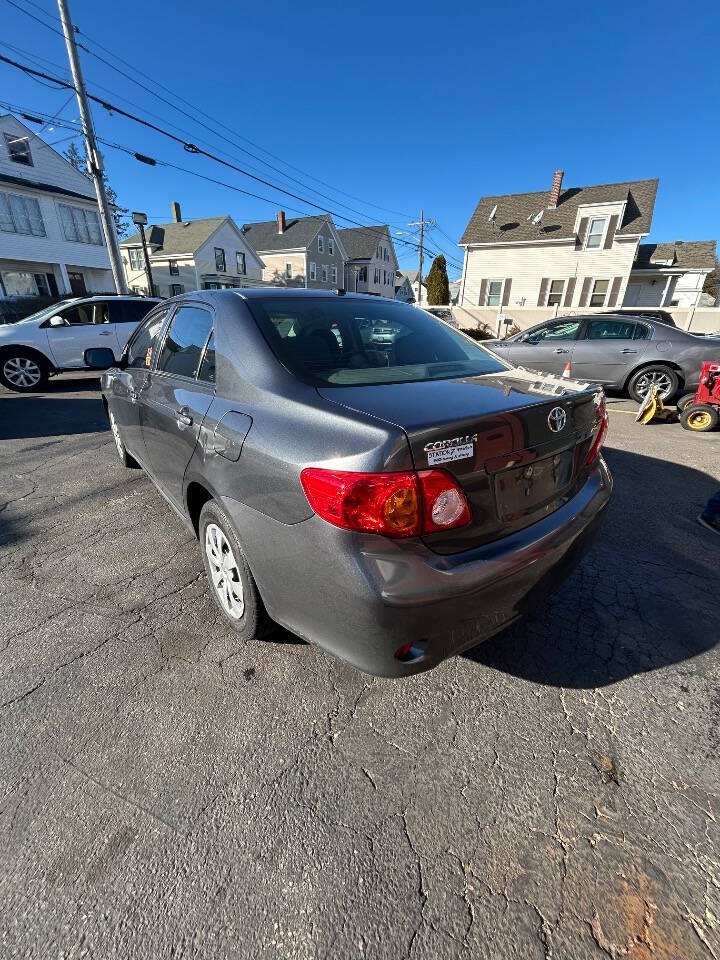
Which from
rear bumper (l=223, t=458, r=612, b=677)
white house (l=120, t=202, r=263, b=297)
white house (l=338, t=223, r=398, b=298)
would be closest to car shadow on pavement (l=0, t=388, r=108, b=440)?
rear bumper (l=223, t=458, r=612, b=677)

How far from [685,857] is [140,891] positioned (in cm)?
174

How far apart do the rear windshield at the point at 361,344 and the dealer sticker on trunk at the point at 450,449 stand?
1.84ft

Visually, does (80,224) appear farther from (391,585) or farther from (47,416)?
(391,585)

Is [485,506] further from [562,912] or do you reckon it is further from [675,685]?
[675,685]

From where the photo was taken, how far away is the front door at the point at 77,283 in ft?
82.5

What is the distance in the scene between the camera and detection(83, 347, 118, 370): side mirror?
381 centimetres

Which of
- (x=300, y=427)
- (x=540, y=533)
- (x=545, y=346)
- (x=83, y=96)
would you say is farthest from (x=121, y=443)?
(x=83, y=96)

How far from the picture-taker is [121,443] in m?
4.34

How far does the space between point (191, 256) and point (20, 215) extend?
444 inches

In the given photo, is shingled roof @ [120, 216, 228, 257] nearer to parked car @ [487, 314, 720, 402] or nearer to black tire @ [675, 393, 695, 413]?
parked car @ [487, 314, 720, 402]

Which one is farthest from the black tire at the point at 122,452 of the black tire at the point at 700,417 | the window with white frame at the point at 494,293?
the window with white frame at the point at 494,293

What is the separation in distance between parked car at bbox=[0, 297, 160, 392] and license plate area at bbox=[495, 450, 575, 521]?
29.7 feet

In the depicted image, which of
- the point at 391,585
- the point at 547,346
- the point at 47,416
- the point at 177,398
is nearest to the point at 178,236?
the point at 47,416

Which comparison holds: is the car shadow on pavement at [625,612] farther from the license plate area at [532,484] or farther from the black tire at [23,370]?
the black tire at [23,370]
